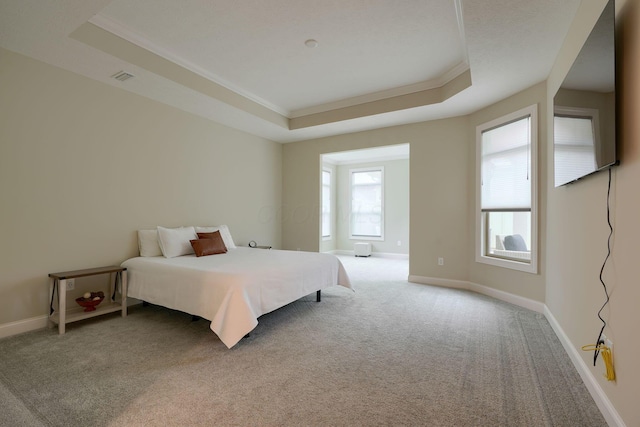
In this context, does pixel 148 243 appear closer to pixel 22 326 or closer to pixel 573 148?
pixel 22 326

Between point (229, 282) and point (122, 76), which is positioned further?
point (122, 76)

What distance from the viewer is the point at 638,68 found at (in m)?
1.43

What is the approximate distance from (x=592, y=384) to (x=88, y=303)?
4.30 meters

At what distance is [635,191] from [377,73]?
309 cm

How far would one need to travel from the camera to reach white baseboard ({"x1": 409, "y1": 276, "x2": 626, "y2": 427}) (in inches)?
65.7

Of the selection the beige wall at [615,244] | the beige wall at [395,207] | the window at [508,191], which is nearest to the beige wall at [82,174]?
the window at [508,191]

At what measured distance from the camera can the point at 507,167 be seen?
3.95 meters

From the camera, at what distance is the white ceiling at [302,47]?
8.18ft

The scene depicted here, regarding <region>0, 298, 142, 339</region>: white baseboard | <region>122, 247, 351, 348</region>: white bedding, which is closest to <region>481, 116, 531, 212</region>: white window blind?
<region>122, 247, 351, 348</region>: white bedding

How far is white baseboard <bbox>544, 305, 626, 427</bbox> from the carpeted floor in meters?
0.05

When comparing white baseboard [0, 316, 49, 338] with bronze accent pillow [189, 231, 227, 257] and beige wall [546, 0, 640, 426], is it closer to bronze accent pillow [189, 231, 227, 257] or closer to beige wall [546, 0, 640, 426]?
bronze accent pillow [189, 231, 227, 257]

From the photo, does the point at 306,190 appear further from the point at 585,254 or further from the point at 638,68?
the point at 638,68

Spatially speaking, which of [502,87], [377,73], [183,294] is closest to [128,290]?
[183,294]

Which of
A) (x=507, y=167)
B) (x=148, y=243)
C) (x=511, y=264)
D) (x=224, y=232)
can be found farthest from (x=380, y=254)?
(x=148, y=243)
